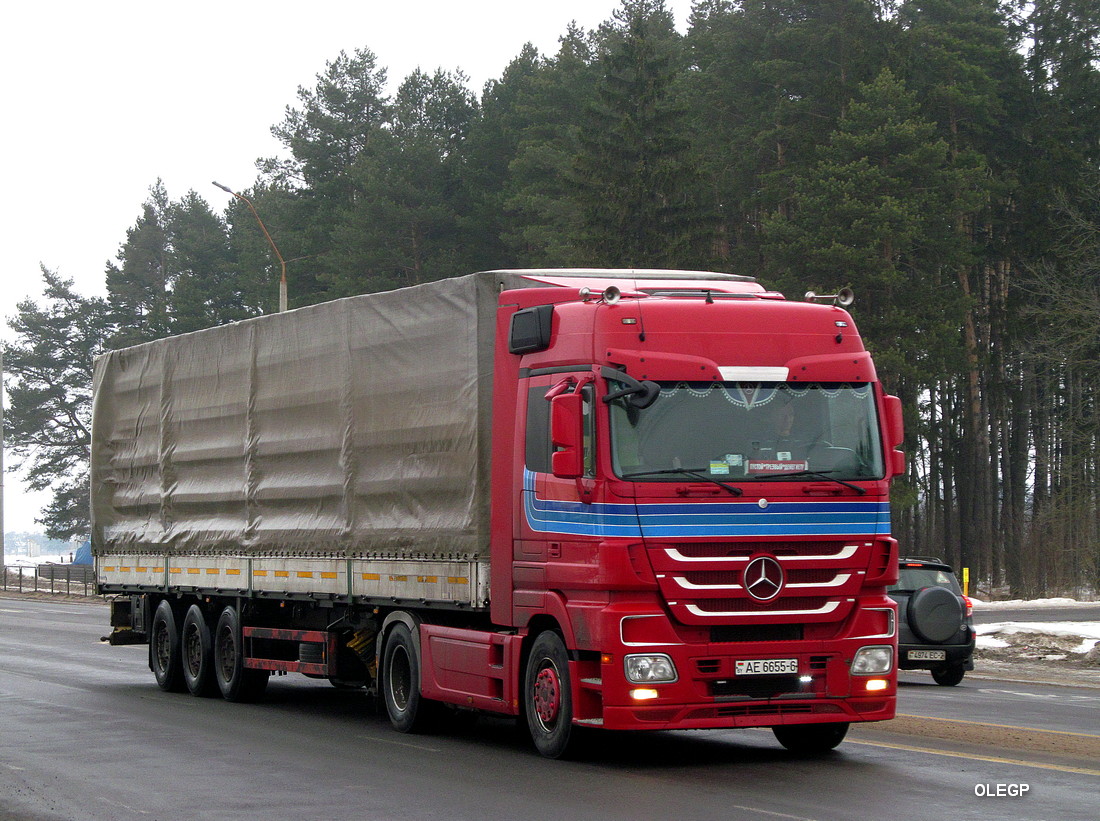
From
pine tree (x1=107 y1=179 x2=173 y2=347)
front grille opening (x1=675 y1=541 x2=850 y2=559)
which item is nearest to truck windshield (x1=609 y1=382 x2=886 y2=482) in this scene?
front grille opening (x1=675 y1=541 x2=850 y2=559)

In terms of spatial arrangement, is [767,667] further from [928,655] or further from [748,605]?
[928,655]

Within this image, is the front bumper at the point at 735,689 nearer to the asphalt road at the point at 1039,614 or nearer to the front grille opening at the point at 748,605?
the front grille opening at the point at 748,605

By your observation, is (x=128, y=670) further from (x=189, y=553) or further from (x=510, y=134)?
(x=510, y=134)

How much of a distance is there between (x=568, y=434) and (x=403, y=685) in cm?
408

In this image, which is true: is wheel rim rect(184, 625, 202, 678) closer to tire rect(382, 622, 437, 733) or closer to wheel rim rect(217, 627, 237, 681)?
wheel rim rect(217, 627, 237, 681)

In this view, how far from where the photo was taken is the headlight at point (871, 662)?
36.9ft

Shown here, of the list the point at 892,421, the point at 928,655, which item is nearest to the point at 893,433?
the point at 892,421

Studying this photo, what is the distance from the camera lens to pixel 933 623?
18.2 metres

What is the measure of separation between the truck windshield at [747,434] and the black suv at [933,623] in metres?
6.88

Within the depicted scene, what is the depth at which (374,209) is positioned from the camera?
6191 centimetres

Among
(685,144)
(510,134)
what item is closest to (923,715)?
(685,144)

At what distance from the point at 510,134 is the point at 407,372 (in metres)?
54.2

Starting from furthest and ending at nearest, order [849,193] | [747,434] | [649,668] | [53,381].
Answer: [53,381], [849,193], [747,434], [649,668]

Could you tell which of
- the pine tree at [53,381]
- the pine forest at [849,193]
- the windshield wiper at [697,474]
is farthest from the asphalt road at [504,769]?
the pine tree at [53,381]
